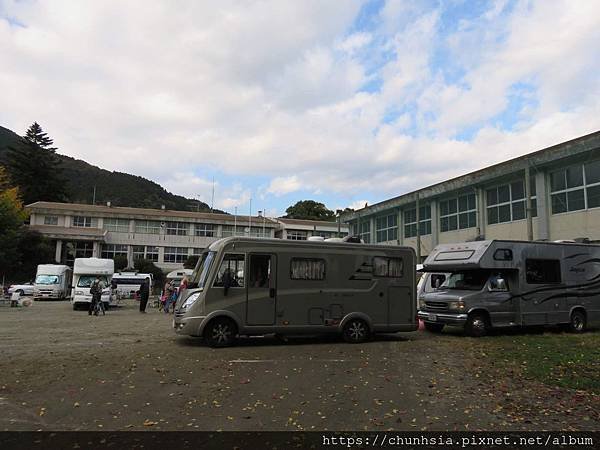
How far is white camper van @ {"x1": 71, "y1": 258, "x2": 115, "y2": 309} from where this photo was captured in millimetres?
27073

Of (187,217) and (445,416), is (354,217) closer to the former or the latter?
(187,217)

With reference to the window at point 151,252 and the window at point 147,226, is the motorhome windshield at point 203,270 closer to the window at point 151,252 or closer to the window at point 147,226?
the window at point 151,252

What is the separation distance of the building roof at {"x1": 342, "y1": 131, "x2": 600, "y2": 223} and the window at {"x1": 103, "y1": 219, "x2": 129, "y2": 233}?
1636 inches

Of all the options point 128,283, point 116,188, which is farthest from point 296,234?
point 116,188

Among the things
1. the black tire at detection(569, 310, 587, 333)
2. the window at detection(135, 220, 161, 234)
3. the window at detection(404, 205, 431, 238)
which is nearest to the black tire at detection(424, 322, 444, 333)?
the black tire at detection(569, 310, 587, 333)

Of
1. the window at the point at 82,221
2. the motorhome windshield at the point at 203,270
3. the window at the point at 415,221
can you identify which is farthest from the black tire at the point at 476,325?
the window at the point at 82,221

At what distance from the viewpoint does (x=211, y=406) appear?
6.68 metres

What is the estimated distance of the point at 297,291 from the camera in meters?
12.5

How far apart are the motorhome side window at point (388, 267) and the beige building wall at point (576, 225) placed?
671 inches

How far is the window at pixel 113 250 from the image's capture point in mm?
69250

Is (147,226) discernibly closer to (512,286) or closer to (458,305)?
(458,305)

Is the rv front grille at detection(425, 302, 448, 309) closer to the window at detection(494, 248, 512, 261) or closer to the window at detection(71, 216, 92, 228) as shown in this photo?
the window at detection(494, 248, 512, 261)

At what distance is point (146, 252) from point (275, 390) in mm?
68145

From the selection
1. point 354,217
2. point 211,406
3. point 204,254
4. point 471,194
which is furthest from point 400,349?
point 354,217
